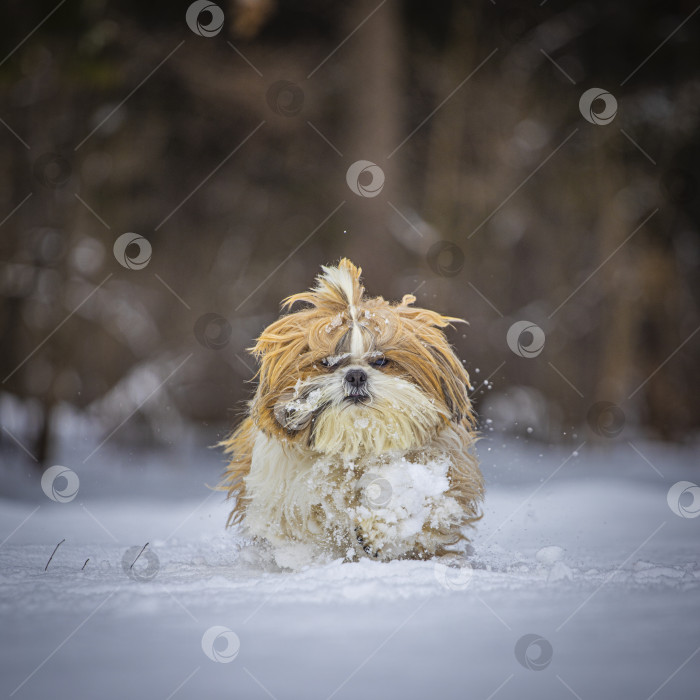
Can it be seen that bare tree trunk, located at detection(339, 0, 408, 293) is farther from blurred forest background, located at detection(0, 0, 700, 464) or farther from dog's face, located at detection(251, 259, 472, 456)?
dog's face, located at detection(251, 259, 472, 456)

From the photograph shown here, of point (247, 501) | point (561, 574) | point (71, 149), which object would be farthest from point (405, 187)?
point (561, 574)

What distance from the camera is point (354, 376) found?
3.14m

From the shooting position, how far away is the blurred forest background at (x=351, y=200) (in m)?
7.59

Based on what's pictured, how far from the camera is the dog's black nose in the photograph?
3.14 m

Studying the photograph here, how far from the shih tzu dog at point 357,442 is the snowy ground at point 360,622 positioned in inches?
9.3

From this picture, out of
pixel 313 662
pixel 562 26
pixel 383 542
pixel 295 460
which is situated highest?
pixel 562 26

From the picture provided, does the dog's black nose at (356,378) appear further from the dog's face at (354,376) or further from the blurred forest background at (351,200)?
the blurred forest background at (351,200)

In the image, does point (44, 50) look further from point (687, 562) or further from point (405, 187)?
point (687, 562)

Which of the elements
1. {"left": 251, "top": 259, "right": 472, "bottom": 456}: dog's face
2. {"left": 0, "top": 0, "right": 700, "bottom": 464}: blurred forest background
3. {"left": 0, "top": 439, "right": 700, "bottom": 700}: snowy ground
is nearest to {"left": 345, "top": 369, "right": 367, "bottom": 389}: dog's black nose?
{"left": 251, "top": 259, "right": 472, "bottom": 456}: dog's face

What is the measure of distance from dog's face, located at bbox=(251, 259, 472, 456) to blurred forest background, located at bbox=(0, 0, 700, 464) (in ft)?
12.0

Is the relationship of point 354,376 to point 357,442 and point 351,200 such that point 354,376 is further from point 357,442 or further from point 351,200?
point 351,200

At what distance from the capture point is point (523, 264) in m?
9.97

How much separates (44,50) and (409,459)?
19.6ft

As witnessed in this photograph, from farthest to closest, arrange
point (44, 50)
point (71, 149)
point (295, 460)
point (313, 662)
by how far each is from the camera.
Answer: point (71, 149), point (44, 50), point (295, 460), point (313, 662)
